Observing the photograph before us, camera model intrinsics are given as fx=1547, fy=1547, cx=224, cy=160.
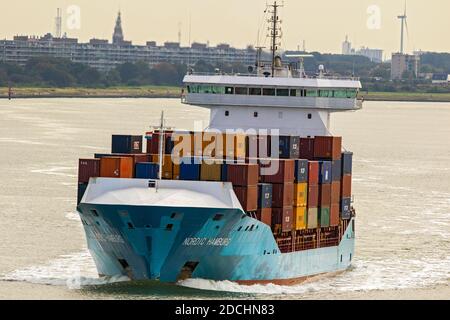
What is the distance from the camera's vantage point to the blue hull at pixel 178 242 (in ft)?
121

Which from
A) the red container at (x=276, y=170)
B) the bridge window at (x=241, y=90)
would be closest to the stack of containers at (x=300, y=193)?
the red container at (x=276, y=170)

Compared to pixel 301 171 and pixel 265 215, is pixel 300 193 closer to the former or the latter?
pixel 301 171

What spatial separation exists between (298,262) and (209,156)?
3663 mm

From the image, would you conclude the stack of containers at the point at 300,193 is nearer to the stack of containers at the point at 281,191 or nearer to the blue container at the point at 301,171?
the blue container at the point at 301,171

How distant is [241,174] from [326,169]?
16.1 ft

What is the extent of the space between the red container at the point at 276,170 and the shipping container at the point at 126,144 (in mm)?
4803

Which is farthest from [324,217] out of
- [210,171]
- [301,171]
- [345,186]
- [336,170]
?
[210,171]

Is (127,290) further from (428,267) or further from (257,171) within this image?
(428,267)

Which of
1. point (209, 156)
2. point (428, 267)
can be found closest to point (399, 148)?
point (428, 267)

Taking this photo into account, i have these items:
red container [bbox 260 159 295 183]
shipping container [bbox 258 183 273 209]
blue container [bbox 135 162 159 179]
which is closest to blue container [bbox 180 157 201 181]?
blue container [bbox 135 162 159 179]

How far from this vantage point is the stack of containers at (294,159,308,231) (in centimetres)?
4012

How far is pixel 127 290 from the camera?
38.1 metres

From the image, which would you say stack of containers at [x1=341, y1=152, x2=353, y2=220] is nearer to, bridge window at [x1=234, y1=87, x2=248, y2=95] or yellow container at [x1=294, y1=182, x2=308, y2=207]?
yellow container at [x1=294, y1=182, x2=308, y2=207]
